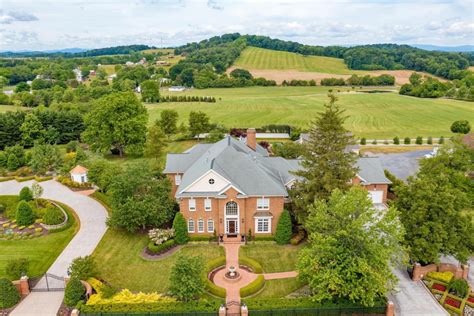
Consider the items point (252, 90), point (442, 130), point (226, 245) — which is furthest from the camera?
point (252, 90)

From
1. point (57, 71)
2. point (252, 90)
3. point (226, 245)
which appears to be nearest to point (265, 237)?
point (226, 245)

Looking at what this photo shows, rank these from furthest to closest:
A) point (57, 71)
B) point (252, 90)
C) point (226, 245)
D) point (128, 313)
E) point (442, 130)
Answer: point (57, 71), point (252, 90), point (442, 130), point (226, 245), point (128, 313)

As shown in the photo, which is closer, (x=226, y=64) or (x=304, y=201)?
(x=304, y=201)

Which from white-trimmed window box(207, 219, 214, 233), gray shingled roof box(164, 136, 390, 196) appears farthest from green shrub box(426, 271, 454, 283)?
white-trimmed window box(207, 219, 214, 233)

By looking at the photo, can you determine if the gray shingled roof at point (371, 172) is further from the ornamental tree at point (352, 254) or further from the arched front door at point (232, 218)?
the ornamental tree at point (352, 254)

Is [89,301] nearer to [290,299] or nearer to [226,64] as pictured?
[290,299]

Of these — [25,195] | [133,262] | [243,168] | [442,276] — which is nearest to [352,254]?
[442,276]

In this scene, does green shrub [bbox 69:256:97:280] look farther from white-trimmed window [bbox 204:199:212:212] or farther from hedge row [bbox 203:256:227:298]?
white-trimmed window [bbox 204:199:212:212]
